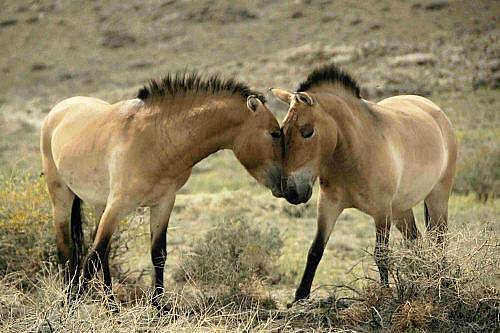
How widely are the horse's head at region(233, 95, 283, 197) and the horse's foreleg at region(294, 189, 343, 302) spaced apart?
0.78 m

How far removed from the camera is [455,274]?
508 cm

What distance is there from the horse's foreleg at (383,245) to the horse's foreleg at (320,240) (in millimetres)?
386

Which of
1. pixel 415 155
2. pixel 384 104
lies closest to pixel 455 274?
pixel 415 155

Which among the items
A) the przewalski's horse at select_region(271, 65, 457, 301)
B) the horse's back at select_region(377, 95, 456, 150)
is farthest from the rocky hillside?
the przewalski's horse at select_region(271, 65, 457, 301)

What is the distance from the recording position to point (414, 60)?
27500mm

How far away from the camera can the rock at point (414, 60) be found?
2733 cm

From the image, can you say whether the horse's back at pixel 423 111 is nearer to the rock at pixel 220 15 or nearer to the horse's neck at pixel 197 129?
the horse's neck at pixel 197 129

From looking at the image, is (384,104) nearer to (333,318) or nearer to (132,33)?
(333,318)

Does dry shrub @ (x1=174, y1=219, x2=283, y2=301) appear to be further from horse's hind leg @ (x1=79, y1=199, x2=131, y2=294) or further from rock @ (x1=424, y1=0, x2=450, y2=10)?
rock @ (x1=424, y1=0, x2=450, y2=10)

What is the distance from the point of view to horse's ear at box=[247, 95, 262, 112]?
5410 mm

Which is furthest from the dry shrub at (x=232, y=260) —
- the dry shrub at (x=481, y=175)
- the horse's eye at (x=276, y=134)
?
the dry shrub at (x=481, y=175)

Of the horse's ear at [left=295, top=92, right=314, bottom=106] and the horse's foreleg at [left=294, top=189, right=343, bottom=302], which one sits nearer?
the horse's ear at [left=295, top=92, right=314, bottom=106]

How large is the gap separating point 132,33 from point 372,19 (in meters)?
12.5

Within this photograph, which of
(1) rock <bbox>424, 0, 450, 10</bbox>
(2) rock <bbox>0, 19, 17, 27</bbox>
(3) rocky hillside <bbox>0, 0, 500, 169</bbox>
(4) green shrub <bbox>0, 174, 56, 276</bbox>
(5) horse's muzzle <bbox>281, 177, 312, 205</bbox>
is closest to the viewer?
(5) horse's muzzle <bbox>281, 177, 312, 205</bbox>
